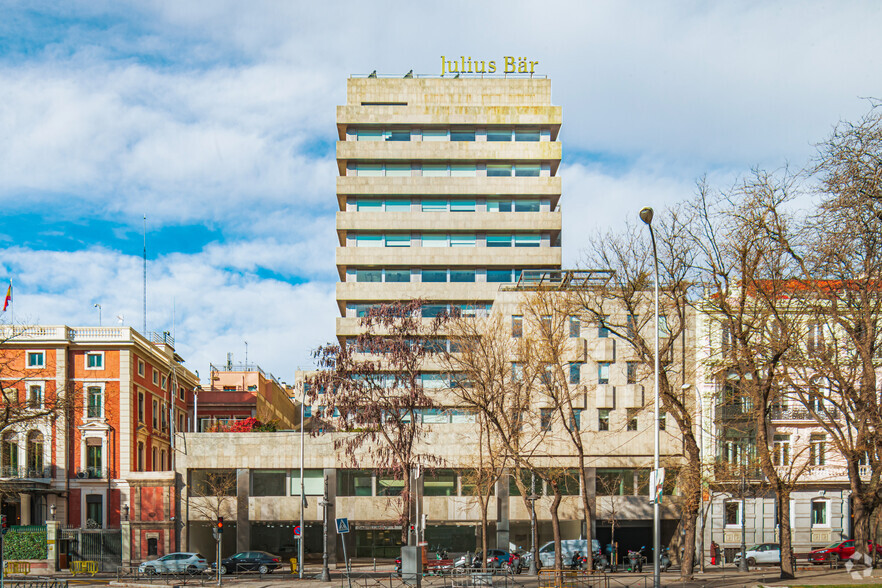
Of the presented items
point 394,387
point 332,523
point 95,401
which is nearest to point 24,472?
point 95,401

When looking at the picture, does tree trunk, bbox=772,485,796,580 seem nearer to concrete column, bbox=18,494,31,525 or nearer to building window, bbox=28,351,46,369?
concrete column, bbox=18,494,31,525

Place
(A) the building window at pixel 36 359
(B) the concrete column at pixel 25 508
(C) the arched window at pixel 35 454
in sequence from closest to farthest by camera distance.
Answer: (B) the concrete column at pixel 25 508 < (C) the arched window at pixel 35 454 < (A) the building window at pixel 36 359

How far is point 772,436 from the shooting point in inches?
2275

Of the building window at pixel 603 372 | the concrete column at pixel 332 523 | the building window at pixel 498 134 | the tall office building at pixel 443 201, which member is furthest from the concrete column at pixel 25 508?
the building window at pixel 498 134

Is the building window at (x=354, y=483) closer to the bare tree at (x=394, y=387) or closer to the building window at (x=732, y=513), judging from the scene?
the bare tree at (x=394, y=387)

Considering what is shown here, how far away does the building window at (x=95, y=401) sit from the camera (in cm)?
6412

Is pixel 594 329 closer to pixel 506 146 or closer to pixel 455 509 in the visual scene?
pixel 455 509

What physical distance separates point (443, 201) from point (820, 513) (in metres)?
44.2

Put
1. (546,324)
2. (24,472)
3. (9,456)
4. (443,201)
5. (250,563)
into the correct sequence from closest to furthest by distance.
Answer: (546,324)
(250,563)
(24,472)
(9,456)
(443,201)

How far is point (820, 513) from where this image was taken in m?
57.7

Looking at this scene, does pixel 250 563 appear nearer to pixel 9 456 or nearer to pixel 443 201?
pixel 9 456

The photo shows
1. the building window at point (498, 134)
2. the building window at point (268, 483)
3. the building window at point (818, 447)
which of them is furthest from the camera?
the building window at point (498, 134)

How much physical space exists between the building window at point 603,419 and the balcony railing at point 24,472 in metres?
39.3

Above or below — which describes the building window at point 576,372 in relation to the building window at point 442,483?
above
